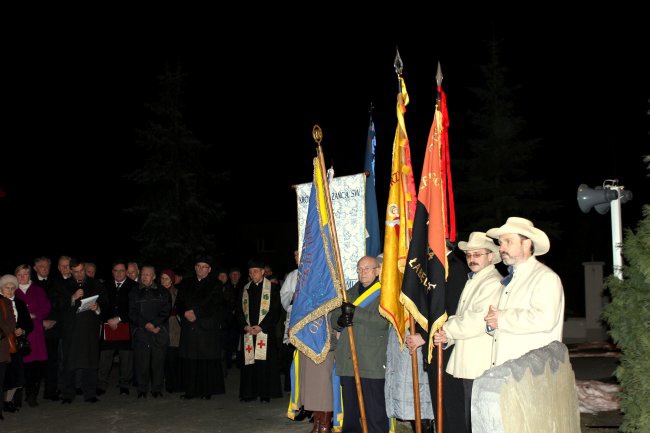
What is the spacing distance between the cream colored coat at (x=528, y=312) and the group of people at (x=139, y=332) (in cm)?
560

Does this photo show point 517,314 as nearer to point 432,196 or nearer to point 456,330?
point 456,330

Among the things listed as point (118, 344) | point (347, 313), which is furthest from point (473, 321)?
point (118, 344)

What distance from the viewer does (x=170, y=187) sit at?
30.8 m

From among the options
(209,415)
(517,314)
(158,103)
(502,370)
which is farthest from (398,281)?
(158,103)

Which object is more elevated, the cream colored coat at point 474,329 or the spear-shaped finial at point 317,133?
the spear-shaped finial at point 317,133

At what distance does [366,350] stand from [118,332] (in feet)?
16.8

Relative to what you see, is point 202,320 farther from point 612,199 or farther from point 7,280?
point 612,199

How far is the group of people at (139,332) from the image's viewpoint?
10547 millimetres

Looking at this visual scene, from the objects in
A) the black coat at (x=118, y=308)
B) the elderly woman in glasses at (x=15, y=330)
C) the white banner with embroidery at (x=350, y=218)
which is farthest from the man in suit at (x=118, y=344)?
the white banner with embroidery at (x=350, y=218)

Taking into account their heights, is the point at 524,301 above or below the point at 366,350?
above

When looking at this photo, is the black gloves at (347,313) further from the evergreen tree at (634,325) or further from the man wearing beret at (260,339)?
the man wearing beret at (260,339)

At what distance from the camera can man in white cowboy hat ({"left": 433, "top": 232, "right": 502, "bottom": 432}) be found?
6141 mm

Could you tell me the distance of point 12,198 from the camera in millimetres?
32094

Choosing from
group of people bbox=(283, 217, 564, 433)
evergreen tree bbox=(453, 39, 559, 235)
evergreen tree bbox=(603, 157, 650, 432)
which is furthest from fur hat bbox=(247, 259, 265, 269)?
evergreen tree bbox=(453, 39, 559, 235)
